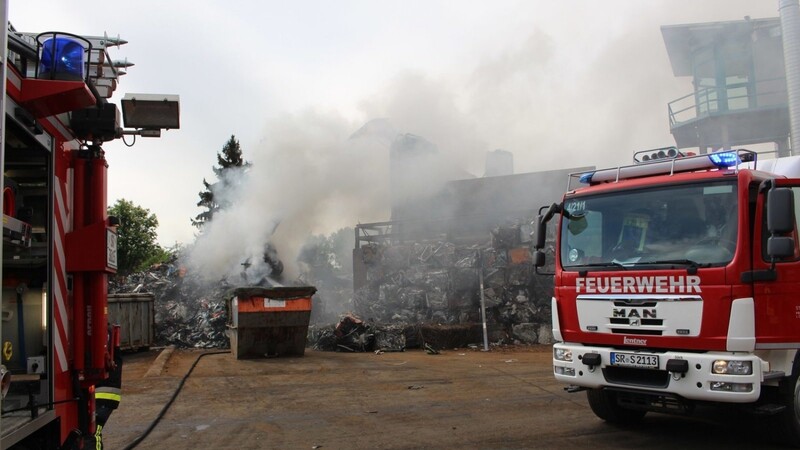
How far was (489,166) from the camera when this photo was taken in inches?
770

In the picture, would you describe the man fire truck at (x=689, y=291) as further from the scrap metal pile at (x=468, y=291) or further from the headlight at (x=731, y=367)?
the scrap metal pile at (x=468, y=291)

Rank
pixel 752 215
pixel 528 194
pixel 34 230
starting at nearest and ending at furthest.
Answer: pixel 34 230 → pixel 752 215 → pixel 528 194

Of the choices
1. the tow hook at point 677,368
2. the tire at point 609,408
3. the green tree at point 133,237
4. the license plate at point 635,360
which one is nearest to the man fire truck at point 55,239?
the license plate at point 635,360

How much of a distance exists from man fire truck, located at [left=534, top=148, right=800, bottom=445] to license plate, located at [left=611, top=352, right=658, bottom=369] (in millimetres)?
10

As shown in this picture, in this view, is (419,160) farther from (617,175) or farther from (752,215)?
(752,215)

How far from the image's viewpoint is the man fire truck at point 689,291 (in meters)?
4.62

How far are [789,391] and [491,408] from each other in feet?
10.5

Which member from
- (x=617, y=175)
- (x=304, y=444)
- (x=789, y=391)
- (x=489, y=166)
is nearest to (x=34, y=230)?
(x=304, y=444)

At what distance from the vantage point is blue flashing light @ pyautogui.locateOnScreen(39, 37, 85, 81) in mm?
2674

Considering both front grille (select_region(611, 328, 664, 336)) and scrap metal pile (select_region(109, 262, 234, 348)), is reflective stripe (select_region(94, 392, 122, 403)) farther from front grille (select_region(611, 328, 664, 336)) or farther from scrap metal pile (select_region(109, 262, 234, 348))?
scrap metal pile (select_region(109, 262, 234, 348))

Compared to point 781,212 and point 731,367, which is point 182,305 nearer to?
point 731,367

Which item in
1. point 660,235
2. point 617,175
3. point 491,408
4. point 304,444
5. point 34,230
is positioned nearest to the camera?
point 34,230

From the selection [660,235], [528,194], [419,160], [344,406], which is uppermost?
[419,160]

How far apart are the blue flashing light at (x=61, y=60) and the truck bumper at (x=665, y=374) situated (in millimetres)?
4669
